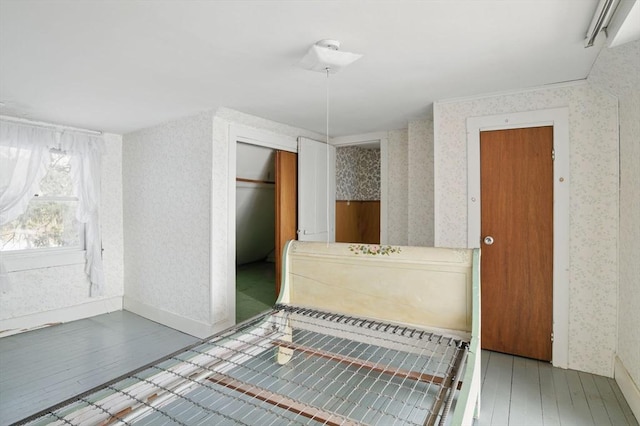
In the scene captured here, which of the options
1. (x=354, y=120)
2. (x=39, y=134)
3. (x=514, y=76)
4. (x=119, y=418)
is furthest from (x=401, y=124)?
(x=39, y=134)

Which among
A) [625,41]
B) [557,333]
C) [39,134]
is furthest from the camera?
[39,134]

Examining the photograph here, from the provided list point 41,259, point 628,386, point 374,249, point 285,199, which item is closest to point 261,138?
point 285,199

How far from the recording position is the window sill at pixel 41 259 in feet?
11.1

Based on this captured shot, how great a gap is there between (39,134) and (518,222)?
15.3ft

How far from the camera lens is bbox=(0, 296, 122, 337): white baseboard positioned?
133 inches

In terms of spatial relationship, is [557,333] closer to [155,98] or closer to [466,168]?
[466,168]

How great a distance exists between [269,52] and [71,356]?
303 cm

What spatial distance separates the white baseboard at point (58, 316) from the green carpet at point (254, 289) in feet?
5.07

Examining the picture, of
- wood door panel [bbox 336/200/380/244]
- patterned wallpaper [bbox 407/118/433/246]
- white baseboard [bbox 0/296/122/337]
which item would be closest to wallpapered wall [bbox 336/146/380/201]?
wood door panel [bbox 336/200/380/244]

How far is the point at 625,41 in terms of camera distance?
171 cm

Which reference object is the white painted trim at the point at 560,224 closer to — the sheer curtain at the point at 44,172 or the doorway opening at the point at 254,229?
the doorway opening at the point at 254,229

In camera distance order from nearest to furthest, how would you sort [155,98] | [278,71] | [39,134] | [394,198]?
[278,71], [155,98], [39,134], [394,198]

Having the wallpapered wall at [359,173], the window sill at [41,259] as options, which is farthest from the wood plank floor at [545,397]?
the window sill at [41,259]

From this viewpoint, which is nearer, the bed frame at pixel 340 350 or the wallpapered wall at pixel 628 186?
the bed frame at pixel 340 350
